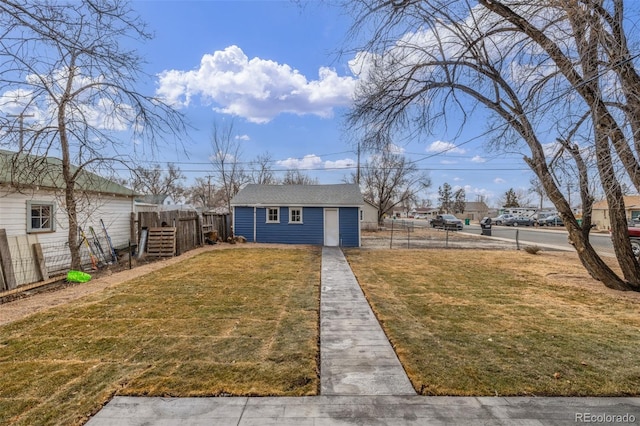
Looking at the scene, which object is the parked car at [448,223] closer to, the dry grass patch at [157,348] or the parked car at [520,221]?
the parked car at [520,221]

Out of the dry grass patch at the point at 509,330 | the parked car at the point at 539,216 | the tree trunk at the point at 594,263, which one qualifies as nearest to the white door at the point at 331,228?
the dry grass patch at the point at 509,330

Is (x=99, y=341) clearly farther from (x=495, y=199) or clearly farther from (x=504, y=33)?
(x=495, y=199)

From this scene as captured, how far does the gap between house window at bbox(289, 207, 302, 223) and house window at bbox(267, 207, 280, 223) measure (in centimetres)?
68

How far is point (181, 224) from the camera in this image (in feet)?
41.3

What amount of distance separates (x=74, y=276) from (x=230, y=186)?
22010mm

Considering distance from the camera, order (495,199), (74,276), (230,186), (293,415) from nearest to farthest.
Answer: (293,415)
(74,276)
(230,186)
(495,199)

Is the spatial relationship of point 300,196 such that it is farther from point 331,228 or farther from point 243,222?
point 243,222

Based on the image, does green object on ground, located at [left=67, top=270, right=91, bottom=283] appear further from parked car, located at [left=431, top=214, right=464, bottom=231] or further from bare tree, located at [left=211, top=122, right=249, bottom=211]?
parked car, located at [left=431, top=214, right=464, bottom=231]

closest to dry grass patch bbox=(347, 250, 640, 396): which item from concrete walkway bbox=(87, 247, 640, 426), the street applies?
concrete walkway bbox=(87, 247, 640, 426)

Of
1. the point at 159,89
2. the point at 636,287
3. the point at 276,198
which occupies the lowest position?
the point at 636,287

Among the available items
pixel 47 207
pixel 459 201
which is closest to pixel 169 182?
pixel 47 207

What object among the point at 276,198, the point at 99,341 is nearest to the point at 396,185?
the point at 276,198

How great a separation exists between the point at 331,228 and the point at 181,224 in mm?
6830

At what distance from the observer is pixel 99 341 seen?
12.7ft
